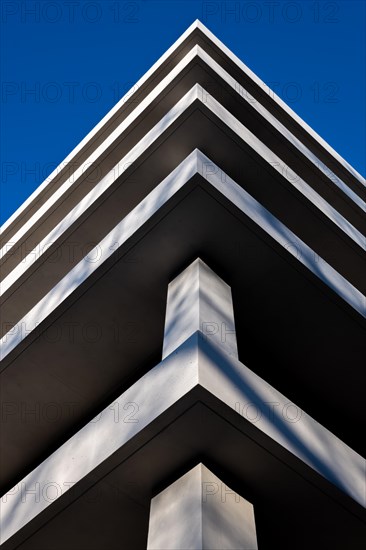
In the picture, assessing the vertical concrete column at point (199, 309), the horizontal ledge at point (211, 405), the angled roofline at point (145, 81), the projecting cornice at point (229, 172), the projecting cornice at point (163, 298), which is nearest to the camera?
the horizontal ledge at point (211, 405)

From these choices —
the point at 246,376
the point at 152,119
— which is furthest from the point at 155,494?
the point at 152,119

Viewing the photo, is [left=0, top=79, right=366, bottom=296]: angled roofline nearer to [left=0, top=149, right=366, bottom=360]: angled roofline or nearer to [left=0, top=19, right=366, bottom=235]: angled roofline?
[left=0, top=19, right=366, bottom=235]: angled roofline

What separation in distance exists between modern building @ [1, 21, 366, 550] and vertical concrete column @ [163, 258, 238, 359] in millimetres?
24

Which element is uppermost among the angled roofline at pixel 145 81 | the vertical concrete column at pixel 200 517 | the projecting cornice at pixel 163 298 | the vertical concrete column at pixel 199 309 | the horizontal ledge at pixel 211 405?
the angled roofline at pixel 145 81

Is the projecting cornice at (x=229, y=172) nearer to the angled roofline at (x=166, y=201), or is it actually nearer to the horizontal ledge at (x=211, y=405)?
the angled roofline at (x=166, y=201)

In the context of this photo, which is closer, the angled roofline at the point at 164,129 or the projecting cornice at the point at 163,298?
the projecting cornice at the point at 163,298

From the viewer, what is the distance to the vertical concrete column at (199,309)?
4.62 m

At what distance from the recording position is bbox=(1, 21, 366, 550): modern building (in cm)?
375

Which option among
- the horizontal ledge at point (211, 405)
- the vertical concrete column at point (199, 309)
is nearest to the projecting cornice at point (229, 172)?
the vertical concrete column at point (199, 309)

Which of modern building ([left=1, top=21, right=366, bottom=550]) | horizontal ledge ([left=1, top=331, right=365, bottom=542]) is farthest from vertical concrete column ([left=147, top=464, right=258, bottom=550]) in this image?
horizontal ledge ([left=1, top=331, right=365, bottom=542])

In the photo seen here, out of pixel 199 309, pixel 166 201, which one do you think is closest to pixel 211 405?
pixel 199 309

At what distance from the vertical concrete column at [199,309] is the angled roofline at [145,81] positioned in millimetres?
6299

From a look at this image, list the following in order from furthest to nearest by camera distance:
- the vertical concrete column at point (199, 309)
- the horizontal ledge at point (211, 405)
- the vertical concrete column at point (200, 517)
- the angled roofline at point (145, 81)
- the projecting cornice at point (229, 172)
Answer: the angled roofline at point (145, 81) < the projecting cornice at point (229, 172) < the vertical concrete column at point (199, 309) < the horizontal ledge at point (211, 405) < the vertical concrete column at point (200, 517)

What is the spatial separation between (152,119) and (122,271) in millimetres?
4831
